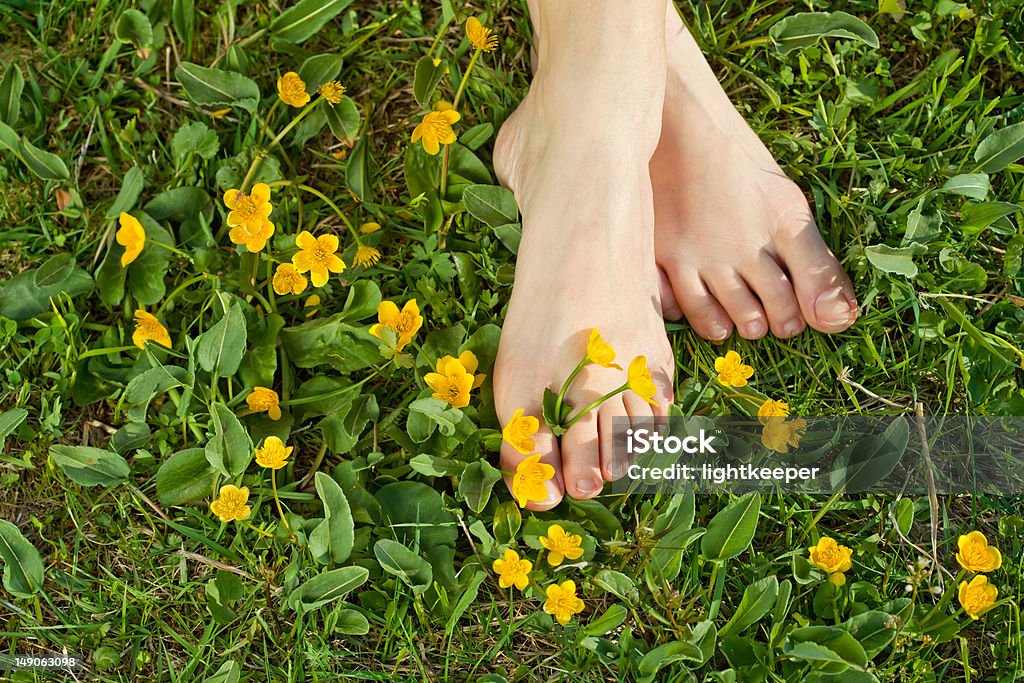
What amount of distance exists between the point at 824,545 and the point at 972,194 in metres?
0.71

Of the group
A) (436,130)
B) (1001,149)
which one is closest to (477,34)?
(436,130)

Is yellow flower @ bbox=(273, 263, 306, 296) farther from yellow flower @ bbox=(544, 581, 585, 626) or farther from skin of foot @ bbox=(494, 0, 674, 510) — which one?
yellow flower @ bbox=(544, 581, 585, 626)

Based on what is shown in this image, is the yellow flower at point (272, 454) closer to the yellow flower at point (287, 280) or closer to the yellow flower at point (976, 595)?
the yellow flower at point (287, 280)

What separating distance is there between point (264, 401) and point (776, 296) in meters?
0.98

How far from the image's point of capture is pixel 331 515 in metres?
1.32

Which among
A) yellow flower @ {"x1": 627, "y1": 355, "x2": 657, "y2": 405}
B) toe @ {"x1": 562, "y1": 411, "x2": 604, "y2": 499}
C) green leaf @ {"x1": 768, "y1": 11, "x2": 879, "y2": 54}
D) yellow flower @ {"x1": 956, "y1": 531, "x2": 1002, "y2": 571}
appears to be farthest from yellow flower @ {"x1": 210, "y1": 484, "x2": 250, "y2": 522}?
green leaf @ {"x1": 768, "y1": 11, "x2": 879, "y2": 54}

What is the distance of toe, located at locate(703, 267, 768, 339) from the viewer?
154 cm

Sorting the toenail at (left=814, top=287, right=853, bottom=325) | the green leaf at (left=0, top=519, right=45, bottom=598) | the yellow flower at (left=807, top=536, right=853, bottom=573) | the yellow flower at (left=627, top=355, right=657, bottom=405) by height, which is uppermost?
the yellow flower at (left=627, top=355, right=657, bottom=405)

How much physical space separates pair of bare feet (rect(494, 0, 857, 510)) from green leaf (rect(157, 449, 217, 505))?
53 centimetres

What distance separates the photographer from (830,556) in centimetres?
136

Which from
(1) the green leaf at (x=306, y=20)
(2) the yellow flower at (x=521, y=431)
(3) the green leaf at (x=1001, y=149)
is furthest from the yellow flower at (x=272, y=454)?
(3) the green leaf at (x=1001, y=149)

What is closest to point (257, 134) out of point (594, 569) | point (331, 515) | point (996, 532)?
point (331, 515)

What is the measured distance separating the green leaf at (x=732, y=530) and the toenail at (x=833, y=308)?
39 centimetres

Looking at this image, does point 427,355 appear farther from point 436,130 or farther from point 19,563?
point 19,563
